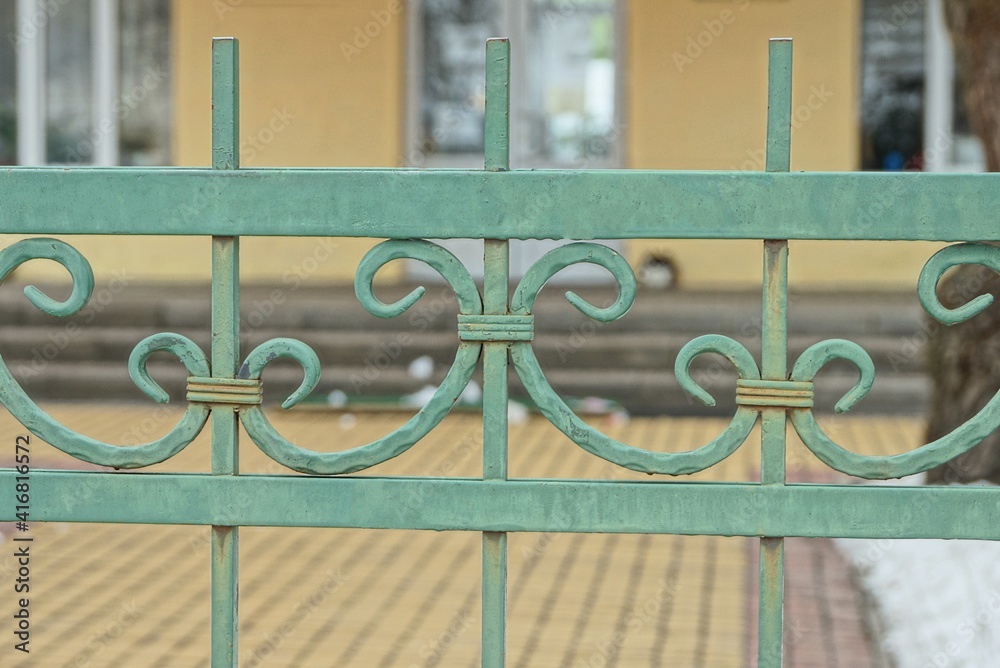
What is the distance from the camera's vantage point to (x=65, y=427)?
1.80 m

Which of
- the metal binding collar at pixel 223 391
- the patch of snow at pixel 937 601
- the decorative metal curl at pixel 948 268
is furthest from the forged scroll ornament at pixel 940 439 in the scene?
the patch of snow at pixel 937 601

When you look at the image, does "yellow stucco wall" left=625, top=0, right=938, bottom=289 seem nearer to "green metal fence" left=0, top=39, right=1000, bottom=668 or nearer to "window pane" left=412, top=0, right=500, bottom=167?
"window pane" left=412, top=0, right=500, bottom=167

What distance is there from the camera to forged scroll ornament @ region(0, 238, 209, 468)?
1.79 m

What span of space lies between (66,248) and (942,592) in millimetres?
3686

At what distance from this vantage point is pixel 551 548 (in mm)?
5867

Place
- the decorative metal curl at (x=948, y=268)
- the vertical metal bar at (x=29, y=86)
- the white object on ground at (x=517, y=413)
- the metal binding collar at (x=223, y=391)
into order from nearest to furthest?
the decorative metal curl at (x=948, y=268) < the metal binding collar at (x=223, y=391) < the white object on ground at (x=517, y=413) < the vertical metal bar at (x=29, y=86)

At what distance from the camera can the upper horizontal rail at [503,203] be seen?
1.75 metres

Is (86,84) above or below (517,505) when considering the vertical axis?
above

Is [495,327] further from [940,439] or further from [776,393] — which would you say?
[940,439]

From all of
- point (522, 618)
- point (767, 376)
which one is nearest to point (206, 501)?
point (767, 376)

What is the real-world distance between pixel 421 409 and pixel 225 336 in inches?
11.2

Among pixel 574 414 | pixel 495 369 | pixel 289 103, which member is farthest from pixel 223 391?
pixel 289 103

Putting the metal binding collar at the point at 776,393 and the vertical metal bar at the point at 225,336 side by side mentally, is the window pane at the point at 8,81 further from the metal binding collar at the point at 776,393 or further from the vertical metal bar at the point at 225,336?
the metal binding collar at the point at 776,393

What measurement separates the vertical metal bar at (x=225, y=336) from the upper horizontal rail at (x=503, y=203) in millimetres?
45
